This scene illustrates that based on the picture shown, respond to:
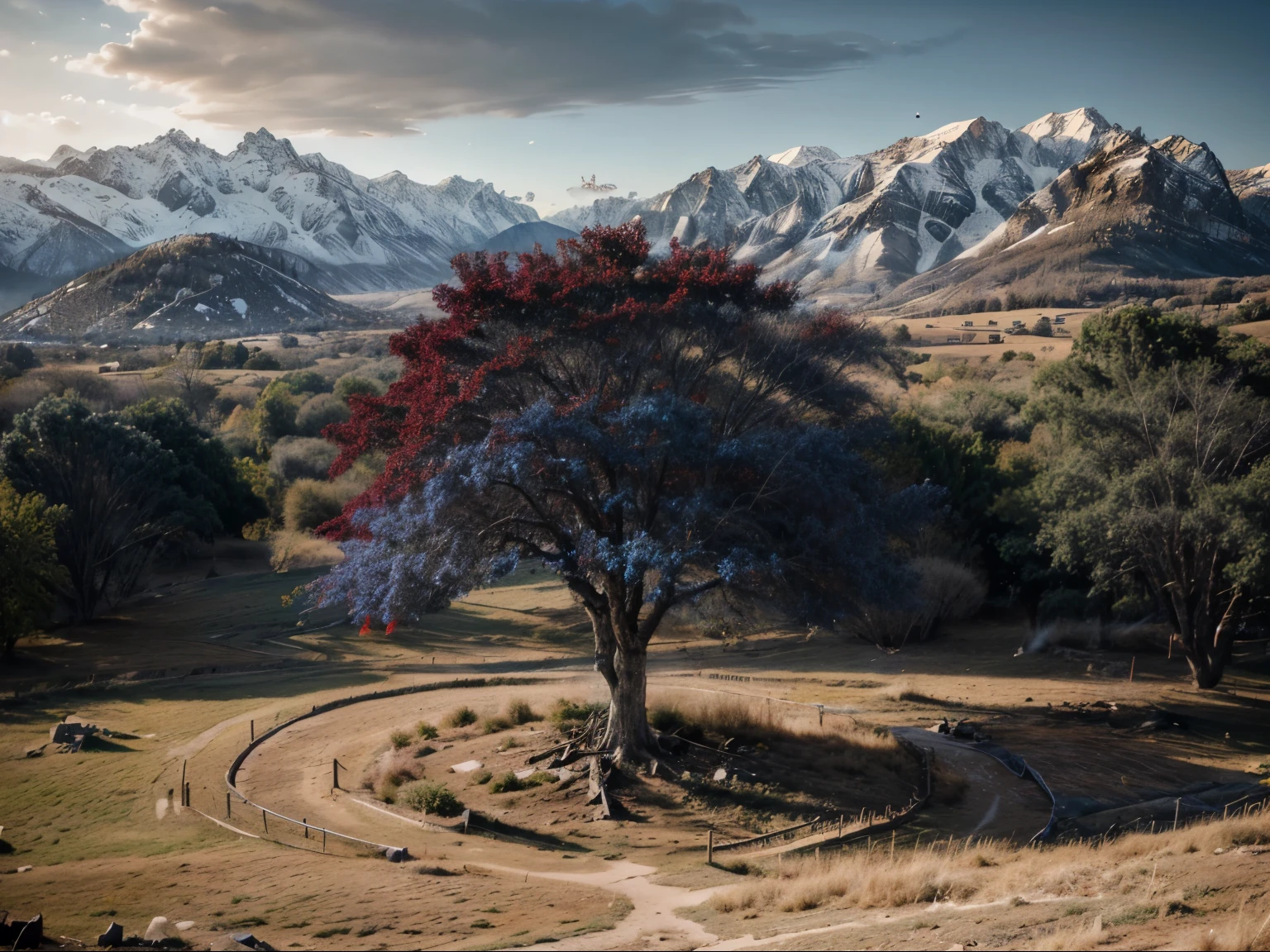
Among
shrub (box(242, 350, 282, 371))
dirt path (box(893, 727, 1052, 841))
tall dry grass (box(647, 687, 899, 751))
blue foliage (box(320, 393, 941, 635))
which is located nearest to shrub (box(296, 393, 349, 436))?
shrub (box(242, 350, 282, 371))

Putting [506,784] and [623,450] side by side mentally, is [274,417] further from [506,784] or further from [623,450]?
[623,450]

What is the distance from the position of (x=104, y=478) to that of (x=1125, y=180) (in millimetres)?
164097

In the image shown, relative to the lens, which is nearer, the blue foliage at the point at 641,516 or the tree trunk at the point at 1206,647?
the blue foliage at the point at 641,516

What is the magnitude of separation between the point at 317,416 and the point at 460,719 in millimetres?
60299

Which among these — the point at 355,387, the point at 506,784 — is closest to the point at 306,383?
the point at 355,387

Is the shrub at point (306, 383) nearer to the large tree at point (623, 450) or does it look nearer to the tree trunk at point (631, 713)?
the large tree at point (623, 450)

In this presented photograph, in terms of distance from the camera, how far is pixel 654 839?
15.9 m

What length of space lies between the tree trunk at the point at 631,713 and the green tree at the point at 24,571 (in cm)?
2492

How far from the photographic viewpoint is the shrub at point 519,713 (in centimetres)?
2266

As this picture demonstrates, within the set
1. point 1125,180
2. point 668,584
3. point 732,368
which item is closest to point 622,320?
point 732,368

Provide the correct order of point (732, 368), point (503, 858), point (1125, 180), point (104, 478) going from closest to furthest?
point (503, 858) → point (732, 368) → point (104, 478) → point (1125, 180)

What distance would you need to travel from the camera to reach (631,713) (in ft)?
61.9

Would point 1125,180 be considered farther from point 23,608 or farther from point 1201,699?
point 23,608

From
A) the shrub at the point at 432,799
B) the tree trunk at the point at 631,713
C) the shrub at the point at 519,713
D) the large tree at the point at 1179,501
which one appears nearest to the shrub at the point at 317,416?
the shrub at the point at 519,713
